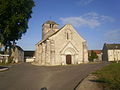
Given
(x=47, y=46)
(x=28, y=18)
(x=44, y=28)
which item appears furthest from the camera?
(x=44, y=28)

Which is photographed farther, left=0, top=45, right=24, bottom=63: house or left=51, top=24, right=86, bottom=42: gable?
left=0, top=45, right=24, bottom=63: house

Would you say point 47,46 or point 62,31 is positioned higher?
point 62,31

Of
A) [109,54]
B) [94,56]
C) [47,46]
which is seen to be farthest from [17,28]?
[109,54]

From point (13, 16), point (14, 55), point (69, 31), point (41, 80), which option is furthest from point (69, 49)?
point (14, 55)

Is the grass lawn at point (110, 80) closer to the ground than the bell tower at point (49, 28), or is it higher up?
closer to the ground

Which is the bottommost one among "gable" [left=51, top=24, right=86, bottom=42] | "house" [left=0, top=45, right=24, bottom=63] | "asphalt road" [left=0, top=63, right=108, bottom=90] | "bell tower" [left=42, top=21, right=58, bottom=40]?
"asphalt road" [left=0, top=63, right=108, bottom=90]

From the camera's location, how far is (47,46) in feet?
132

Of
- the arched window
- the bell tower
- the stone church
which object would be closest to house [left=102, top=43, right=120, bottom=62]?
the bell tower

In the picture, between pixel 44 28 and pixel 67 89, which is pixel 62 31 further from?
pixel 67 89

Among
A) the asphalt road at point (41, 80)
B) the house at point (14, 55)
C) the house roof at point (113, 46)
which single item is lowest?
the asphalt road at point (41, 80)

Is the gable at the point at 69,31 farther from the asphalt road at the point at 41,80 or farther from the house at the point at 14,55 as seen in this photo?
the asphalt road at the point at 41,80

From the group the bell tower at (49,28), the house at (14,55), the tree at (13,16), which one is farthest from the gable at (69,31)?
the house at (14,55)

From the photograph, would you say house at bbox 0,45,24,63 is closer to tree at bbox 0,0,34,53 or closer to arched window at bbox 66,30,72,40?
arched window at bbox 66,30,72,40

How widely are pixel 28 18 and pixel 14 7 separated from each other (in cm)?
447
